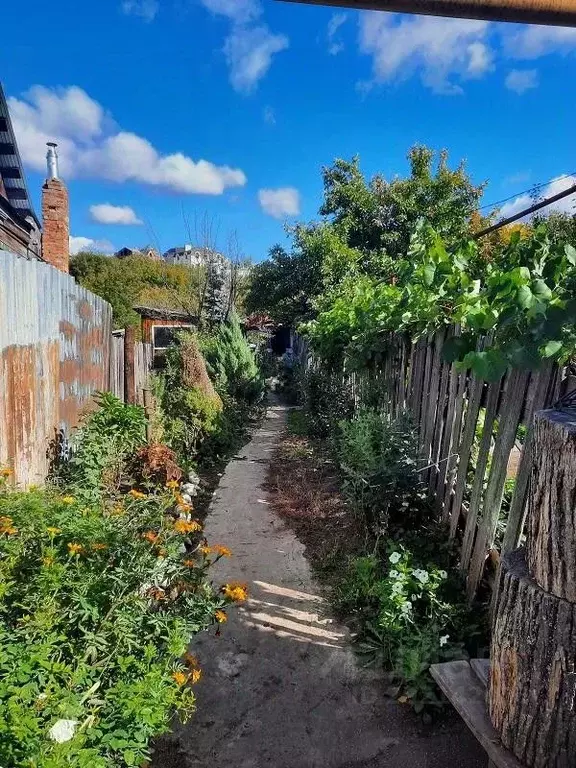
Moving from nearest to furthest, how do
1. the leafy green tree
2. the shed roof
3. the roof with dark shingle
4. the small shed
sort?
the roof with dark shingle < the small shed < the shed roof < the leafy green tree

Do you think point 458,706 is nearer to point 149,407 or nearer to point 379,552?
point 379,552

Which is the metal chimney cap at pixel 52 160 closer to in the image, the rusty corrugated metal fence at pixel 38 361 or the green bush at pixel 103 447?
the rusty corrugated metal fence at pixel 38 361

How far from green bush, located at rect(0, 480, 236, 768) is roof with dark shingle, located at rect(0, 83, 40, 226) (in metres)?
10.3

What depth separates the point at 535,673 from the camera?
121 centimetres

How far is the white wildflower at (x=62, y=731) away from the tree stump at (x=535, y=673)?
1.13 meters

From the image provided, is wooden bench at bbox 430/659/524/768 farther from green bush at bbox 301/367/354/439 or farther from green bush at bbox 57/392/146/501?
green bush at bbox 301/367/354/439

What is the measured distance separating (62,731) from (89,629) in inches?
19.4

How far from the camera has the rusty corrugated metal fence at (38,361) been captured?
2650 mm

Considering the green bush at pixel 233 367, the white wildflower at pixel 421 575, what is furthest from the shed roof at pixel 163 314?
the white wildflower at pixel 421 575

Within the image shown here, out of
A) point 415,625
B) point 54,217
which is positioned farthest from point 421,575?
point 54,217

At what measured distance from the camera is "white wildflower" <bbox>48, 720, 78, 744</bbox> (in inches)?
42.3

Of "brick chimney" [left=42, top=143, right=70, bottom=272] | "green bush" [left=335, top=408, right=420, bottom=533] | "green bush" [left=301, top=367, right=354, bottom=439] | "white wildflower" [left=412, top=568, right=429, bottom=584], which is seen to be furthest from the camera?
"brick chimney" [left=42, top=143, right=70, bottom=272]

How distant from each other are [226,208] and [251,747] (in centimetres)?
1839

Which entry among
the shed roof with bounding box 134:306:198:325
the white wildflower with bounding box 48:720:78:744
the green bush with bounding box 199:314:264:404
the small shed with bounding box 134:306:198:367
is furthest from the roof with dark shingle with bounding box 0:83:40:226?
the white wildflower with bounding box 48:720:78:744
